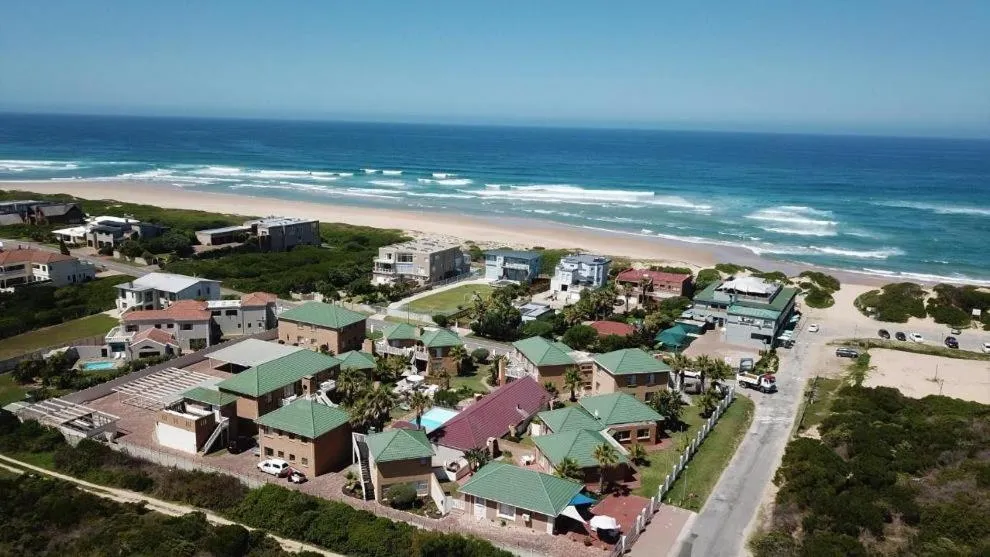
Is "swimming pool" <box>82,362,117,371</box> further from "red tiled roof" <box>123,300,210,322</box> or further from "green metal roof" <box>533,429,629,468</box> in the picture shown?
"green metal roof" <box>533,429,629,468</box>

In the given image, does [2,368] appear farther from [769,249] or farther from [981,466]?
[769,249]

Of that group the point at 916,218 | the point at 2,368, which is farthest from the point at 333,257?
the point at 916,218

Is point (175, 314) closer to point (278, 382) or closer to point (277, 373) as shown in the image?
point (277, 373)

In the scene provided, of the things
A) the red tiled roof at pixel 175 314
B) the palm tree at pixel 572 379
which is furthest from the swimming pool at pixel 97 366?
the palm tree at pixel 572 379

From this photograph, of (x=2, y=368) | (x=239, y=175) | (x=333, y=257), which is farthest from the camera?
Answer: (x=239, y=175)

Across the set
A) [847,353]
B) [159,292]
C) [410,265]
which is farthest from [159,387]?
[847,353]

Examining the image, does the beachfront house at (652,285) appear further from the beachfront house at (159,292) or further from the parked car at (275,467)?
the parked car at (275,467)

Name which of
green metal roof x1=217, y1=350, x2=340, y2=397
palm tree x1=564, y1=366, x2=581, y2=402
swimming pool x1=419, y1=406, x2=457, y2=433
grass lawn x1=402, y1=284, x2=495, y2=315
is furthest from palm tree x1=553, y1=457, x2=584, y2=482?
grass lawn x1=402, y1=284, x2=495, y2=315
